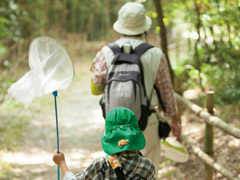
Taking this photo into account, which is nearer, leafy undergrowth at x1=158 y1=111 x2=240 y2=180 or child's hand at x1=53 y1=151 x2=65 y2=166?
child's hand at x1=53 y1=151 x2=65 y2=166

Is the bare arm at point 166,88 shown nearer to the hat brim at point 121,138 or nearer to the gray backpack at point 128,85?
the gray backpack at point 128,85

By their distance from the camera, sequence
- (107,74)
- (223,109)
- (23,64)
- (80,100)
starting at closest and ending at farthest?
(107,74)
(223,109)
(80,100)
(23,64)

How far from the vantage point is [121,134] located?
1559 mm

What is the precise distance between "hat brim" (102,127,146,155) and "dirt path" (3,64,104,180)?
2696mm

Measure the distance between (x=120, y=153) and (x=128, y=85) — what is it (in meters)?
0.62

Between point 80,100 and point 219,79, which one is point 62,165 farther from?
point 80,100

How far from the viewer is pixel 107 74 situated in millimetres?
2270

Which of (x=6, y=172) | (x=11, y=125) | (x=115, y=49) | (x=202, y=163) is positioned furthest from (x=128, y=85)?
(x=11, y=125)

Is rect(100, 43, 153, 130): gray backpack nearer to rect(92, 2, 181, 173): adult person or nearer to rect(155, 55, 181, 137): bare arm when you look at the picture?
rect(92, 2, 181, 173): adult person

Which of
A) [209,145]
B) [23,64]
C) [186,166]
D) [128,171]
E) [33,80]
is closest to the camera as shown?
[128,171]

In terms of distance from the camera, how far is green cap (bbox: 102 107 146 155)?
156cm

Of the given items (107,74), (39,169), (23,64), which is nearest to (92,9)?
(23,64)

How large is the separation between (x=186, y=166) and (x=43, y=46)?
2820mm

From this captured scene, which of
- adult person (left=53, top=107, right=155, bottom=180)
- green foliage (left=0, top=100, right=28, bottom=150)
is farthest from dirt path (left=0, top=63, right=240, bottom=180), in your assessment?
adult person (left=53, top=107, right=155, bottom=180)
